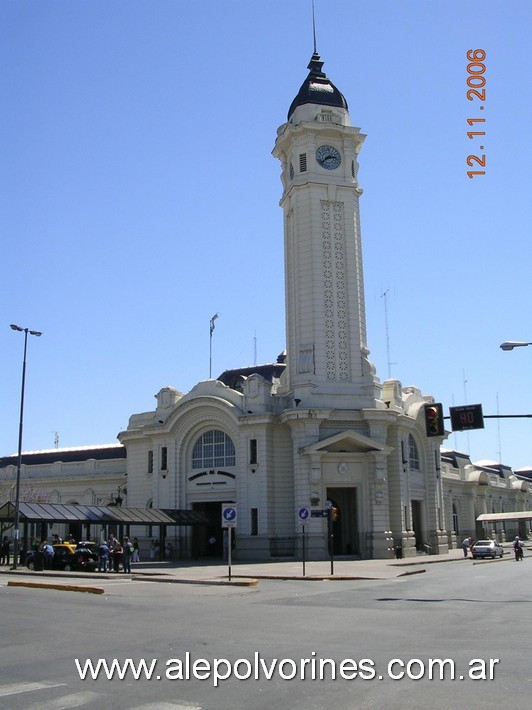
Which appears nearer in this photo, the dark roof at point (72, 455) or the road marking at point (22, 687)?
the road marking at point (22, 687)

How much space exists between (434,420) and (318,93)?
3808cm

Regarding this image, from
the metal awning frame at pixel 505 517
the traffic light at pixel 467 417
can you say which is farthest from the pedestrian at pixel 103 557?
the metal awning frame at pixel 505 517

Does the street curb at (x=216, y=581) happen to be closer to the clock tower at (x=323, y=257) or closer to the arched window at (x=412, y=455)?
the clock tower at (x=323, y=257)

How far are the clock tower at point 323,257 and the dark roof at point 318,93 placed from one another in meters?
0.09

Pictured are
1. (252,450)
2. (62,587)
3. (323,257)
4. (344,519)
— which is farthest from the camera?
(323,257)

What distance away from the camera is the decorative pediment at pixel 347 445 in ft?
160

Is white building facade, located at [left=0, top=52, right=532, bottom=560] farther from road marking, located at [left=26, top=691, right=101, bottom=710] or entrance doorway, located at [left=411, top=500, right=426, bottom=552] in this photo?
road marking, located at [left=26, top=691, right=101, bottom=710]

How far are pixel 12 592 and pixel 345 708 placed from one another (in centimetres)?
1965

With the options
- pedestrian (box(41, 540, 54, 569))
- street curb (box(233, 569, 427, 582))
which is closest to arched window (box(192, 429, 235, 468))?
pedestrian (box(41, 540, 54, 569))

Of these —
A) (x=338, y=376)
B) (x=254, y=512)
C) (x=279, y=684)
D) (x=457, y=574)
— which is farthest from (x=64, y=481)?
(x=279, y=684)

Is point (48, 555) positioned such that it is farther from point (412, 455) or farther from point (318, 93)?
point (318, 93)

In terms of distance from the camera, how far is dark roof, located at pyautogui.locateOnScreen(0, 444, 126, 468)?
7288 centimetres

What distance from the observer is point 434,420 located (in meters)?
26.4

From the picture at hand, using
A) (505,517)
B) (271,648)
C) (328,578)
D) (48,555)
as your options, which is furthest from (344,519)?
(271,648)
